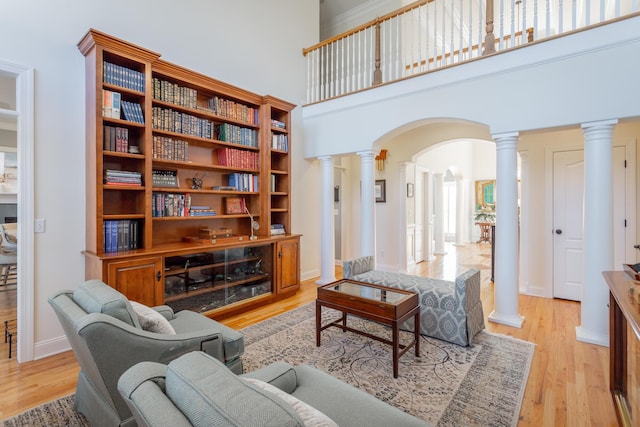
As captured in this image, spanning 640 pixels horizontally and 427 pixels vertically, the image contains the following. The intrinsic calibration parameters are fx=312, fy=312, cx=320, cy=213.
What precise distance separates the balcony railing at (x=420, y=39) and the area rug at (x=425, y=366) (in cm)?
301

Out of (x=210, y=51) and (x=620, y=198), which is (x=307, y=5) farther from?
(x=620, y=198)

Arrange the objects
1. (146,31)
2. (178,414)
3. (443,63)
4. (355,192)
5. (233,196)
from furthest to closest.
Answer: (355,192) < (233,196) < (443,63) < (146,31) < (178,414)

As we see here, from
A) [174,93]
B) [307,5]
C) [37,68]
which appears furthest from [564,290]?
[37,68]

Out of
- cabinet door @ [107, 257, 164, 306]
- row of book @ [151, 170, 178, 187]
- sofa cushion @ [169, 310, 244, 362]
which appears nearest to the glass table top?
sofa cushion @ [169, 310, 244, 362]

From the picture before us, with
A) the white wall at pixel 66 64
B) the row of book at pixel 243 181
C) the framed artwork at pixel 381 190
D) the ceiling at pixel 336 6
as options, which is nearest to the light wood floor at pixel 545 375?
the white wall at pixel 66 64

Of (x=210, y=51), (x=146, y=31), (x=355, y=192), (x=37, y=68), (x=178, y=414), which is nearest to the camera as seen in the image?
(x=178, y=414)

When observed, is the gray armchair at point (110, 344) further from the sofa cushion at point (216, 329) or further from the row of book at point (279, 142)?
the row of book at point (279, 142)

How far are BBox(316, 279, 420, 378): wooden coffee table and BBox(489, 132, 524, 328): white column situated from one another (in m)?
1.33

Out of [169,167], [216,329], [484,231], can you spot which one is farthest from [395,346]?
[484,231]

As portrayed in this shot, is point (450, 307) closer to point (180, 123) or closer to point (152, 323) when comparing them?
point (152, 323)

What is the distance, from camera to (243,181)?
4148 millimetres

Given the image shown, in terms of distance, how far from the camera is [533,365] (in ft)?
8.30

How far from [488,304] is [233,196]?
366 centimetres

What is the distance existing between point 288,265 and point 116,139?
8.10ft
